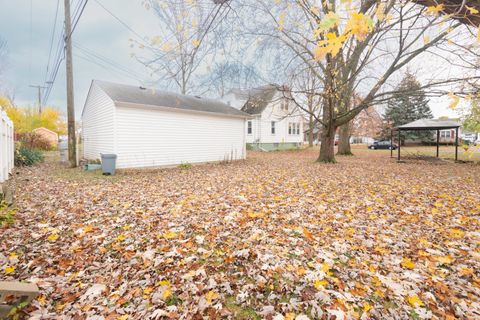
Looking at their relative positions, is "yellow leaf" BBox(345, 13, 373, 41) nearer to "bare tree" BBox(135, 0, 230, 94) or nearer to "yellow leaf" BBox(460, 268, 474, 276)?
"bare tree" BBox(135, 0, 230, 94)

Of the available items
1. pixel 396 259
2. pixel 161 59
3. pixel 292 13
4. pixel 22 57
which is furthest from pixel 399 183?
pixel 22 57

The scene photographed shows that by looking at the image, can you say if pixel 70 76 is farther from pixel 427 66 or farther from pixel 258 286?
pixel 427 66

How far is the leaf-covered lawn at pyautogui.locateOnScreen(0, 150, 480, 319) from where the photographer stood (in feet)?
7.73

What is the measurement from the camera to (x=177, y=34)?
4.11 m

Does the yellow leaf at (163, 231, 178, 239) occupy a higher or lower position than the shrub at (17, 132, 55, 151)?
lower

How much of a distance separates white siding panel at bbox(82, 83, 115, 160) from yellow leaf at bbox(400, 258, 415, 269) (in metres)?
11.3

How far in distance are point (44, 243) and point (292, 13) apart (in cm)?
1056

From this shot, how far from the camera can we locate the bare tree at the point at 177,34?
397cm

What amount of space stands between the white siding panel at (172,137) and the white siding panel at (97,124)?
67 cm

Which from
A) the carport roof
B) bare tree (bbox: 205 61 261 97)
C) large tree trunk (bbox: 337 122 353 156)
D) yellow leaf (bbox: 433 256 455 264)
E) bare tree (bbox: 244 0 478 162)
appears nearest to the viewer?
yellow leaf (bbox: 433 256 455 264)

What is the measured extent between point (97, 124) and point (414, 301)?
14.7 metres

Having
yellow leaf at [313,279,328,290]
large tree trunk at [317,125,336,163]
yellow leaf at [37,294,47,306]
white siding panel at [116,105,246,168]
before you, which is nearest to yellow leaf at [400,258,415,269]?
yellow leaf at [313,279,328,290]

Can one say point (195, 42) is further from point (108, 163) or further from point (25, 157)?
point (25, 157)

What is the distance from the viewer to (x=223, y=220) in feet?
14.7
